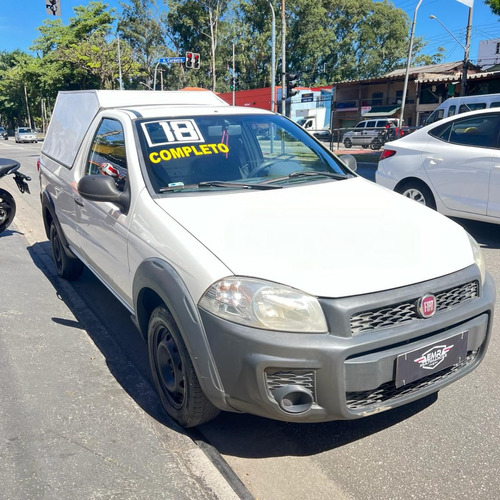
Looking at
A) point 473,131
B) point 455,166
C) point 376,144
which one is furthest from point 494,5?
point 455,166

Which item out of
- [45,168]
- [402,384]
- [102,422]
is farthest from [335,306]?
[45,168]

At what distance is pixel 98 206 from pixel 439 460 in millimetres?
2613

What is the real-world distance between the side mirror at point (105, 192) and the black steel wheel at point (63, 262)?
2077 mm

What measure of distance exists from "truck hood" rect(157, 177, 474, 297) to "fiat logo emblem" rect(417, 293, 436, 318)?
3.4 inches

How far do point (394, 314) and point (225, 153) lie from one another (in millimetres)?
1715

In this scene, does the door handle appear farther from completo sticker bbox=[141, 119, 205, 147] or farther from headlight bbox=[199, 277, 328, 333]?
headlight bbox=[199, 277, 328, 333]

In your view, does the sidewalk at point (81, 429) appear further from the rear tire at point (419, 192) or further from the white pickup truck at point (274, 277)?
the rear tire at point (419, 192)

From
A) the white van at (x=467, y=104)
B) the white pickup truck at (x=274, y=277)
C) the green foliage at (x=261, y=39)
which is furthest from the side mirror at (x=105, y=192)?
the green foliage at (x=261, y=39)

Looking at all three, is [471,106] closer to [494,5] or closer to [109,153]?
[494,5]

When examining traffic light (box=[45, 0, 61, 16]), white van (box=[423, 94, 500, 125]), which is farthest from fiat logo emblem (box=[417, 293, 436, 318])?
traffic light (box=[45, 0, 61, 16])

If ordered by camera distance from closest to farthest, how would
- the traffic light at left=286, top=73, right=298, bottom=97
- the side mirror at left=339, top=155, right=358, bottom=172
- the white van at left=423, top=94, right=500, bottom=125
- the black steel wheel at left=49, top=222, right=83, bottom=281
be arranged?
the side mirror at left=339, top=155, right=358, bottom=172 < the black steel wheel at left=49, top=222, right=83, bottom=281 < the white van at left=423, top=94, right=500, bottom=125 < the traffic light at left=286, top=73, right=298, bottom=97

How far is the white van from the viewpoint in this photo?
17219mm

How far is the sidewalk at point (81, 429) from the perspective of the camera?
2350 mm

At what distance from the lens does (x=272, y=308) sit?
7.15 ft
